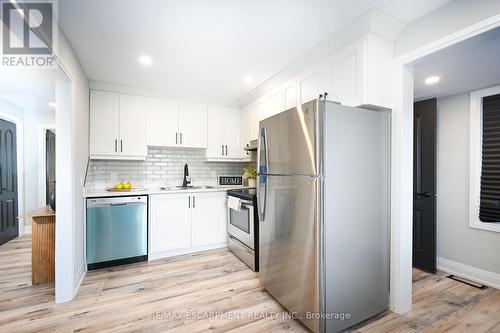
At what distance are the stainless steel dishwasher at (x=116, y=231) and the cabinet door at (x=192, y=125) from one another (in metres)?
1.18

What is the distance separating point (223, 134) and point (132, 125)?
145 cm

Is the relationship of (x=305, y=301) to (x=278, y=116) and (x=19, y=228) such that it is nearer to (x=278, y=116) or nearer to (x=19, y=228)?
(x=278, y=116)

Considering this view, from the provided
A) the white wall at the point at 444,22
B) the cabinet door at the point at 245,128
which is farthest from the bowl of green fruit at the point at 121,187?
the white wall at the point at 444,22

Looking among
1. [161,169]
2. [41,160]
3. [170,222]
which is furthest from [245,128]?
[41,160]

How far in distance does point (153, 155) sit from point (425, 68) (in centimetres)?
376

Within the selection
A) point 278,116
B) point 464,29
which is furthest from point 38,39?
point 464,29

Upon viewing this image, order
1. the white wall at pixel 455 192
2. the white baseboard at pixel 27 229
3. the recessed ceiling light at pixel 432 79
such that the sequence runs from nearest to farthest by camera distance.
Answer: the recessed ceiling light at pixel 432 79 → the white wall at pixel 455 192 → the white baseboard at pixel 27 229

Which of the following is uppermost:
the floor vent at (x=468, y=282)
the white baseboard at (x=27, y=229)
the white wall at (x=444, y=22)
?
the white wall at (x=444, y=22)

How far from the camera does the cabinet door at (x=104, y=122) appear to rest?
10.3ft

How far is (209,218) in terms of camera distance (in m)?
3.47

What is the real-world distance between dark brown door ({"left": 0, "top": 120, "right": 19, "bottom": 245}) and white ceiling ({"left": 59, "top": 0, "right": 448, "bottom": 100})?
2395 millimetres

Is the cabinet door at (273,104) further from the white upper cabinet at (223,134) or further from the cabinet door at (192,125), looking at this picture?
the cabinet door at (192,125)

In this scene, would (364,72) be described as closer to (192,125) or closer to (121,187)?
(192,125)

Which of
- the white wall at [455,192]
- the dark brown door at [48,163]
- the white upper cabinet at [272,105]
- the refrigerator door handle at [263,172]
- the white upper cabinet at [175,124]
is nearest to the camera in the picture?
the refrigerator door handle at [263,172]
